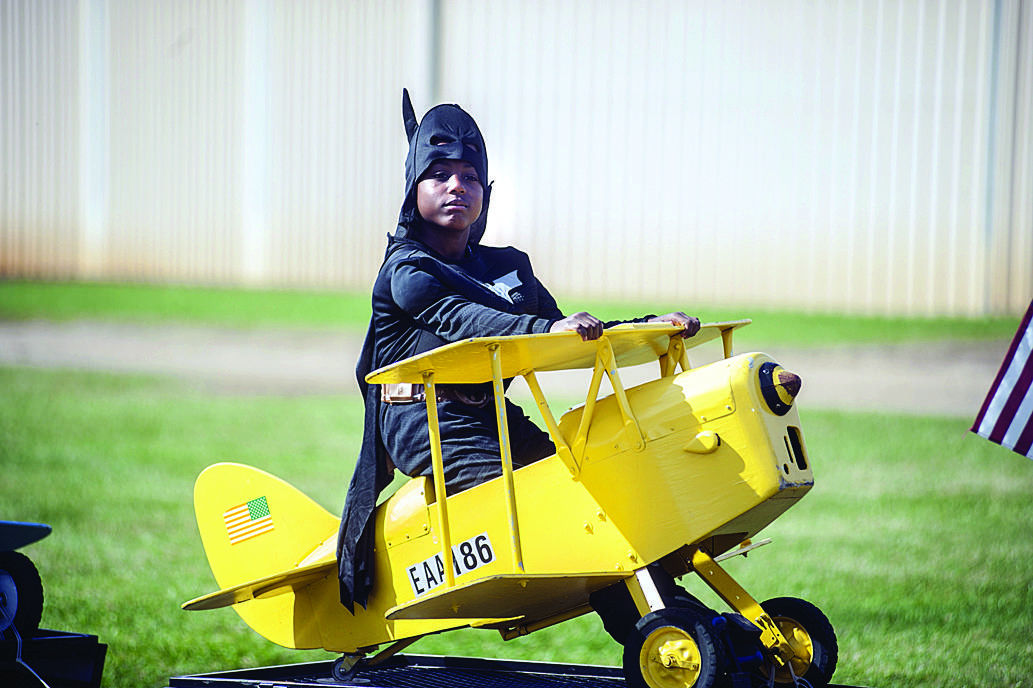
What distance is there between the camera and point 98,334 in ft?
49.9

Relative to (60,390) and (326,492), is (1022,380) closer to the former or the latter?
(326,492)

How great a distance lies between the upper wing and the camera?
325cm

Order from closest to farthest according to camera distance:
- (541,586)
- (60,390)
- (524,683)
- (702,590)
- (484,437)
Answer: (541,586) → (484,437) → (524,683) → (702,590) → (60,390)

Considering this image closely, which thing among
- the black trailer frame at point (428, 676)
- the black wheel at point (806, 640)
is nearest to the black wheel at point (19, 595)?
the black trailer frame at point (428, 676)

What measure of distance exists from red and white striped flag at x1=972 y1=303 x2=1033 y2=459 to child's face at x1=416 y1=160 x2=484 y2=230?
2.13 meters

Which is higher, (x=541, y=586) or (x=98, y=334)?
(x=541, y=586)

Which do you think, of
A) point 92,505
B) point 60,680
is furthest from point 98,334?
point 60,680

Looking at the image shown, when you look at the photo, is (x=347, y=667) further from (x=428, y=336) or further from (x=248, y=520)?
(x=428, y=336)

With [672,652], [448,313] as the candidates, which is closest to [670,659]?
[672,652]

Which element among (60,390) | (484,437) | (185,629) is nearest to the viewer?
(484,437)

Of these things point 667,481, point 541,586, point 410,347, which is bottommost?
point 541,586

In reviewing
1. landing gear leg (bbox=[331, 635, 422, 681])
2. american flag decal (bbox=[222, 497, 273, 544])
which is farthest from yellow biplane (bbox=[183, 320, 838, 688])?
american flag decal (bbox=[222, 497, 273, 544])

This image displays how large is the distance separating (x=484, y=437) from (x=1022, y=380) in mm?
2108

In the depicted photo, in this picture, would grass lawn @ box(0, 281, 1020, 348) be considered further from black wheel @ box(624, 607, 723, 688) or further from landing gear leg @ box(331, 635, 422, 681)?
black wheel @ box(624, 607, 723, 688)
